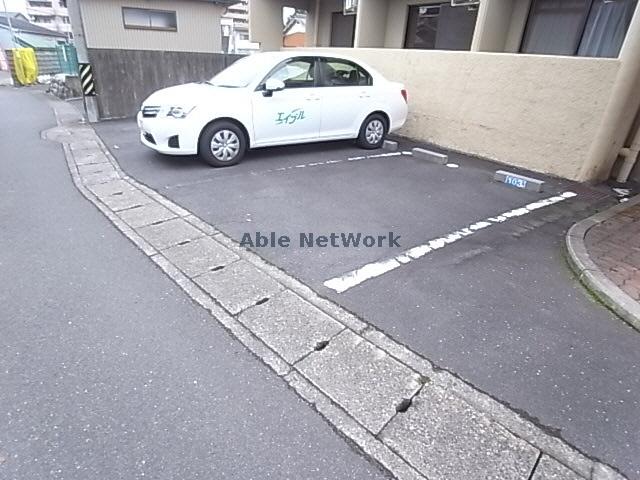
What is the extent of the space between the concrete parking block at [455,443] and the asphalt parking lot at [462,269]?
0.80 feet

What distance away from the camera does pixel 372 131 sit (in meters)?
7.38

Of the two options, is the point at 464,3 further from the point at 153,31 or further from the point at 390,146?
the point at 153,31

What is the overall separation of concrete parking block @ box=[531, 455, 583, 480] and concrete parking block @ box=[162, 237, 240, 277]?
2.57 m

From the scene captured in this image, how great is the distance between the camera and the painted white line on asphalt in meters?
3.21

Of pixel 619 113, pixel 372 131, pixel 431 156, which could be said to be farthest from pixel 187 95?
pixel 619 113

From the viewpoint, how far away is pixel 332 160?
21.8 feet

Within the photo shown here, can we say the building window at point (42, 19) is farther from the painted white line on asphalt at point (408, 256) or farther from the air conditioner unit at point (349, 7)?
the painted white line on asphalt at point (408, 256)

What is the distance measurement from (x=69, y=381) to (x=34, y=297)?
1025mm

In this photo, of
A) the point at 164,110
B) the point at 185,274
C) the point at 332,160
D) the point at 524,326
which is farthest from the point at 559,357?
the point at 164,110

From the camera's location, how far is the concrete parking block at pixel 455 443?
5.93ft

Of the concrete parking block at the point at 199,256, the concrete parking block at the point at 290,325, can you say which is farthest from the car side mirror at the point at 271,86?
the concrete parking block at the point at 290,325

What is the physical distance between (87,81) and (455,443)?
33.4ft

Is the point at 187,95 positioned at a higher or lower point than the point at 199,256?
higher

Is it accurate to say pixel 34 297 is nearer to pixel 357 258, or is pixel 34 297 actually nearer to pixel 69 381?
pixel 69 381
